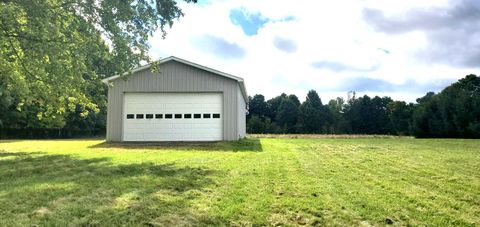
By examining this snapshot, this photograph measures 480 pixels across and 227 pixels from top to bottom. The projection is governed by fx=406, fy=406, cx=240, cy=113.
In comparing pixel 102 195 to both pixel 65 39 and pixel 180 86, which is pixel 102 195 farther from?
pixel 180 86

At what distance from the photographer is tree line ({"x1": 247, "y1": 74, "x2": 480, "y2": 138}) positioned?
167 ft

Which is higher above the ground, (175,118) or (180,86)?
(180,86)

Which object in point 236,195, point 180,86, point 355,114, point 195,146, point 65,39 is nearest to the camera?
point 236,195

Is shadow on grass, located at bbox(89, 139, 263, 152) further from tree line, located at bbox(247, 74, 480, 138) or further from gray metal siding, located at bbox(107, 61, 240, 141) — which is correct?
tree line, located at bbox(247, 74, 480, 138)

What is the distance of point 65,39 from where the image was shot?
9703 millimetres

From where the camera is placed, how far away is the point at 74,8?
10422mm

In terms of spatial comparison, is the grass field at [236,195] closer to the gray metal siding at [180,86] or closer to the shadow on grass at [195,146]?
the shadow on grass at [195,146]

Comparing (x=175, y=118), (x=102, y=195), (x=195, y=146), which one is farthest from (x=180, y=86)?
(x=102, y=195)

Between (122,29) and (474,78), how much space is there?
2149 inches

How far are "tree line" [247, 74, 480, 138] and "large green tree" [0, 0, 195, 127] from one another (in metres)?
45.5

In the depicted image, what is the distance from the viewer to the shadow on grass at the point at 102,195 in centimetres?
490

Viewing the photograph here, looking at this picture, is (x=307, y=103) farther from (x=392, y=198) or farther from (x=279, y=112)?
(x=392, y=198)

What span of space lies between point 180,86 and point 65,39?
9.58 meters

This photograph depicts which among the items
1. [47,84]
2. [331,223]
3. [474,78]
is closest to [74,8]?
[47,84]
